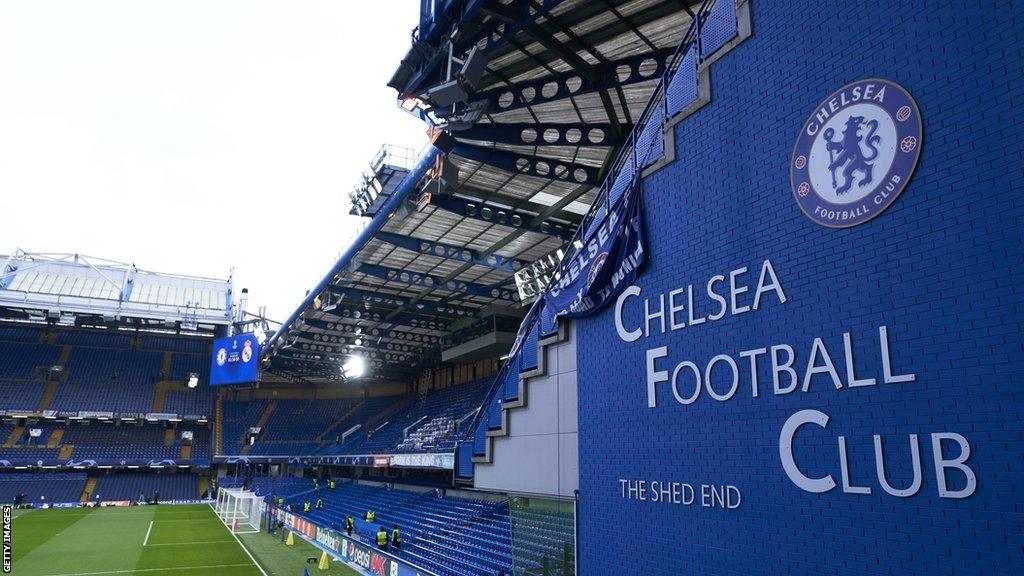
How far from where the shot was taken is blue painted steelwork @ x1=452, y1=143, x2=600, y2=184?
19688mm

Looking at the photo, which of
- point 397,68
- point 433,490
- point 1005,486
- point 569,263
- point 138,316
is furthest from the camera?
point 138,316

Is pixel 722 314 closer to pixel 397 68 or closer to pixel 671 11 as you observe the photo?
pixel 671 11

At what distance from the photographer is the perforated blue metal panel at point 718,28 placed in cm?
980

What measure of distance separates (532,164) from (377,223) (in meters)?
7.70

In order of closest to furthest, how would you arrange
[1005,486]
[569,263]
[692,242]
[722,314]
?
[1005,486] < [722,314] < [692,242] < [569,263]

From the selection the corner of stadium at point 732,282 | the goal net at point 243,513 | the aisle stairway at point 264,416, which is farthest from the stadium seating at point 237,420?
the corner of stadium at point 732,282

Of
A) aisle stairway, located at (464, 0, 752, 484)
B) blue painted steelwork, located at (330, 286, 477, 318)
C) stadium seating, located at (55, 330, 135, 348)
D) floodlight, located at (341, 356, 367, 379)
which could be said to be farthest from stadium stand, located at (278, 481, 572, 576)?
stadium seating, located at (55, 330, 135, 348)

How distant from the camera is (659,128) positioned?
11.1 meters

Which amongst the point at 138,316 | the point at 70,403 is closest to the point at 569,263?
Answer: the point at 138,316

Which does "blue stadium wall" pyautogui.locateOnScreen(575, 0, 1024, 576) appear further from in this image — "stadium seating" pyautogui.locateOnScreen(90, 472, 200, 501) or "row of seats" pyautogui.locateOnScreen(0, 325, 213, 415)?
"row of seats" pyautogui.locateOnScreen(0, 325, 213, 415)

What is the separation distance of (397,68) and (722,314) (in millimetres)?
11412

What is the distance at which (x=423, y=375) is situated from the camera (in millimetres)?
58469

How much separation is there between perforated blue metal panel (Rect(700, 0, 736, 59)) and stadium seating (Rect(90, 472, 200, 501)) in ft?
191

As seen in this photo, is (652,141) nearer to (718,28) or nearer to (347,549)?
(718,28)
